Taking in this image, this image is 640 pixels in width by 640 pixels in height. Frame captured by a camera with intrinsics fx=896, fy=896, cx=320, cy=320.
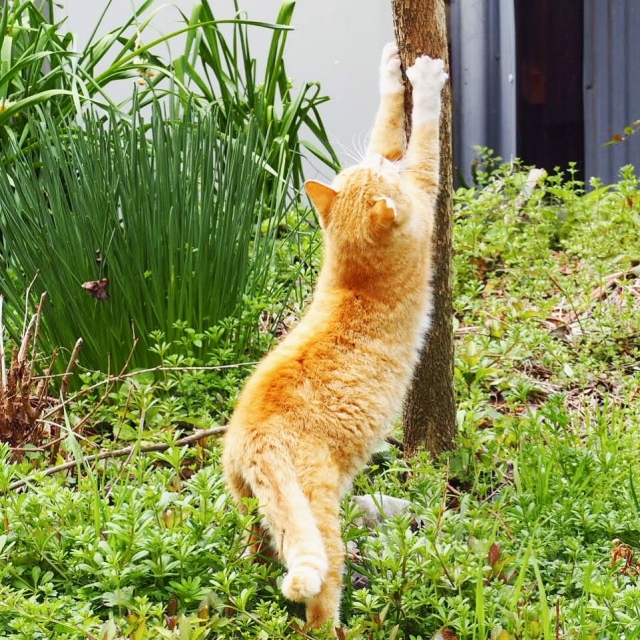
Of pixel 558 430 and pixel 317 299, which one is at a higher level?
pixel 317 299

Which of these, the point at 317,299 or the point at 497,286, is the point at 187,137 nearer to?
the point at 317,299

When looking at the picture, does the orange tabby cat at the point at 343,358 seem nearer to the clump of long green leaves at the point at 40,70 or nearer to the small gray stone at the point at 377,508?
the small gray stone at the point at 377,508

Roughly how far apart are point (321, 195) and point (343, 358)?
0.61m

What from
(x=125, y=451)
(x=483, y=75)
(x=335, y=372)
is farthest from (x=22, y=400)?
(x=483, y=75)

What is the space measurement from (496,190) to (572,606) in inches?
111

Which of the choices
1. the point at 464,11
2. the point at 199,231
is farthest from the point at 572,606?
the point at 464,11

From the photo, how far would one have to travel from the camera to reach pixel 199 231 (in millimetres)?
2900

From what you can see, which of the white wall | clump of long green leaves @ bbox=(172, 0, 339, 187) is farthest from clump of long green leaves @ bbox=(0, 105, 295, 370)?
the white wall

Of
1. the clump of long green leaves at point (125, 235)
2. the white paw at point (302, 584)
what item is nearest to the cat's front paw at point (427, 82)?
the clump of long green leaves at point (125, 235)

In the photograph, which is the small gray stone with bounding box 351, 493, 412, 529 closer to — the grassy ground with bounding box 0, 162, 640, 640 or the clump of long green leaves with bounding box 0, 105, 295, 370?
the grassy ground with bounding box 0, 162, 640, 640

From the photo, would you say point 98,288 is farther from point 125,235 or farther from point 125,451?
point 125,451

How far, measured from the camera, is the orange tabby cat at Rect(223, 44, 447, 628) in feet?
6.15

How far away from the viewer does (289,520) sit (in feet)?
5.96

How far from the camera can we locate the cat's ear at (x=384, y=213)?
2363 mm
